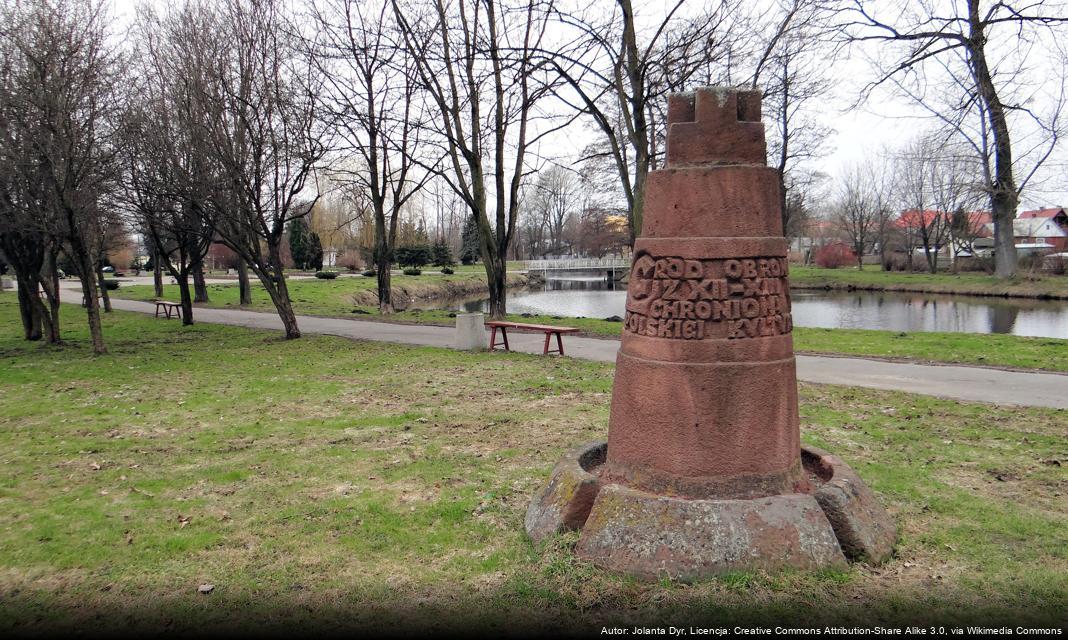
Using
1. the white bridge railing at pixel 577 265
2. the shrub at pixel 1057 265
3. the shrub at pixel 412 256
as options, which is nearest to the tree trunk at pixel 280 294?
the shrub at pixel 1057 265

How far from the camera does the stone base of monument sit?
3.83 m

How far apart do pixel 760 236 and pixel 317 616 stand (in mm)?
3371

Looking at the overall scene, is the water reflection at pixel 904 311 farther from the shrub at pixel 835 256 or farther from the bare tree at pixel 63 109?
the shrub at pixel 835 256

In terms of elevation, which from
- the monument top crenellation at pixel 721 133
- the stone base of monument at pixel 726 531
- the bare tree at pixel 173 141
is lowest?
the stone base of monument at pixel 726 531

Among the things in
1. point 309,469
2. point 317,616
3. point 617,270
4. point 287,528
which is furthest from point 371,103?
point 617,270

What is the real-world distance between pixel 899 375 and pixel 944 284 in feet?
100

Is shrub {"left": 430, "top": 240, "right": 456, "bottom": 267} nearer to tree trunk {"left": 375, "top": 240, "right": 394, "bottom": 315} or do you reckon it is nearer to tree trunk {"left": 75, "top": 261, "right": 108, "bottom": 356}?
tree trunk {"left": 375, "top": 240, "right": 394, "bottom": 315}

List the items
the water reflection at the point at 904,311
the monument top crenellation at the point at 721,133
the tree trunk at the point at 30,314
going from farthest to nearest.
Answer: the water reflection at the point at 904,311 → the tree trunk at the point at 30,314 → the monument top crenellation at the point at 721,133

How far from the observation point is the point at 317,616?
11.9 ft

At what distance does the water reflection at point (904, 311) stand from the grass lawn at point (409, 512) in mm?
14784

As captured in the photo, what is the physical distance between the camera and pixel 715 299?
4.17m

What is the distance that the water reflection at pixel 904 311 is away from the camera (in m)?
21.6

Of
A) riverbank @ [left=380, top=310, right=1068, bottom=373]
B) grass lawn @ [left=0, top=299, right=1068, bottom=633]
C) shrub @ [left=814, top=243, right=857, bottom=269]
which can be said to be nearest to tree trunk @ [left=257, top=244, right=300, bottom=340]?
grass lawn @ [left=0, top=299, right=1068, bottom=633]

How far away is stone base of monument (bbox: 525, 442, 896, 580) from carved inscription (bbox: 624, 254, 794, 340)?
101 cm
